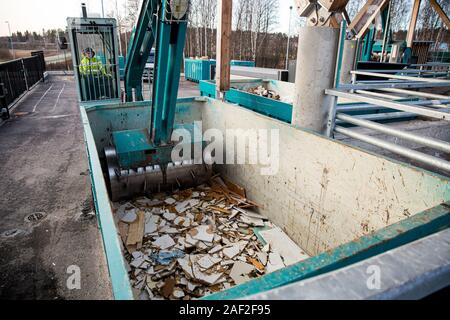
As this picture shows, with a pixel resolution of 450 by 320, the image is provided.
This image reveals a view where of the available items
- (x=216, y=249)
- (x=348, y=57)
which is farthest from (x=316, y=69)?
(x=348, y=57)

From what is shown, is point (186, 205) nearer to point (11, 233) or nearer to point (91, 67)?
point (11, 233)

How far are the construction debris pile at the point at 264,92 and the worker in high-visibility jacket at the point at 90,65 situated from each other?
3.49 metres

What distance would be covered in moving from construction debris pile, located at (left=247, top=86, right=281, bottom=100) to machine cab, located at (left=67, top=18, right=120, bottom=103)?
3.28 metres

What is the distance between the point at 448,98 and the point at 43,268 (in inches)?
179

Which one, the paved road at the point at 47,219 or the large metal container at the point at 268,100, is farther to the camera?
the large metal container at the point at 268,100

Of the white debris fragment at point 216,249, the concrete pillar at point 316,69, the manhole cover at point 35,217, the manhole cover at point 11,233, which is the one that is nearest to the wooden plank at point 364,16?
the concrete pillar at point 316,69

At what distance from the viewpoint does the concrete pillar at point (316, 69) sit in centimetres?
334

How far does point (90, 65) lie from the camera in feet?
21.9

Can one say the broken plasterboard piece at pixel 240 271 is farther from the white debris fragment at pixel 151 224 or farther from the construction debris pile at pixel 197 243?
the white debris fragment at pixel 151 224

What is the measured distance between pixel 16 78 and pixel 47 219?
31.9 ft

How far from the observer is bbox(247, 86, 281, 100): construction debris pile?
703 cm
